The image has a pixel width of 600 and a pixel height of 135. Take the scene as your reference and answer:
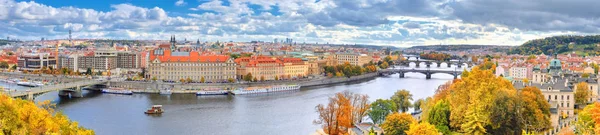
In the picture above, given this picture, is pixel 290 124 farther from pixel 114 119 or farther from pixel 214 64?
pixel 214 64

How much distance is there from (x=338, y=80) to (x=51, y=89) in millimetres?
23249

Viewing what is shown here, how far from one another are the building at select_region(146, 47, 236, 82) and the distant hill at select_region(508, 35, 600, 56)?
54031 mm

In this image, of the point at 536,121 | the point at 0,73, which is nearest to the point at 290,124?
the point at 536,121

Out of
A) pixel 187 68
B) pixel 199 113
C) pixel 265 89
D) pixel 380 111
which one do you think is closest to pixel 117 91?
pixel 187 68

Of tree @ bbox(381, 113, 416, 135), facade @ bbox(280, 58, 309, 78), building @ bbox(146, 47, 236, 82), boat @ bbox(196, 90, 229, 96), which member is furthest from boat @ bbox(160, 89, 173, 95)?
tree @ bbox(381, 113, 416, 135)

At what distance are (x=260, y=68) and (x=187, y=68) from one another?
5917 millimetres

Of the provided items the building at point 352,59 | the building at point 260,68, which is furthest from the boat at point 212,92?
the building at point 352,59

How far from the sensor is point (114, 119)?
80.1 feet

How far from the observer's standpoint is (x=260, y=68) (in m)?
45.6

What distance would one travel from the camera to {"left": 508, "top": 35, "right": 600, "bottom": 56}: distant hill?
8350 cm

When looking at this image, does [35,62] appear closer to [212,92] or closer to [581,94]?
[212,92]

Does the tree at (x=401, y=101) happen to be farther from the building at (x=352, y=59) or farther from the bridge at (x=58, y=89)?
the building at (x=352, y=59)

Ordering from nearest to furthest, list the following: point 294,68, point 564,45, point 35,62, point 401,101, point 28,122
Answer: point 28,122
point 401,101
point 294,68
point 35,62
point 564,45

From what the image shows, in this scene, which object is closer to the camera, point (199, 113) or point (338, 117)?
point (338, 117)
